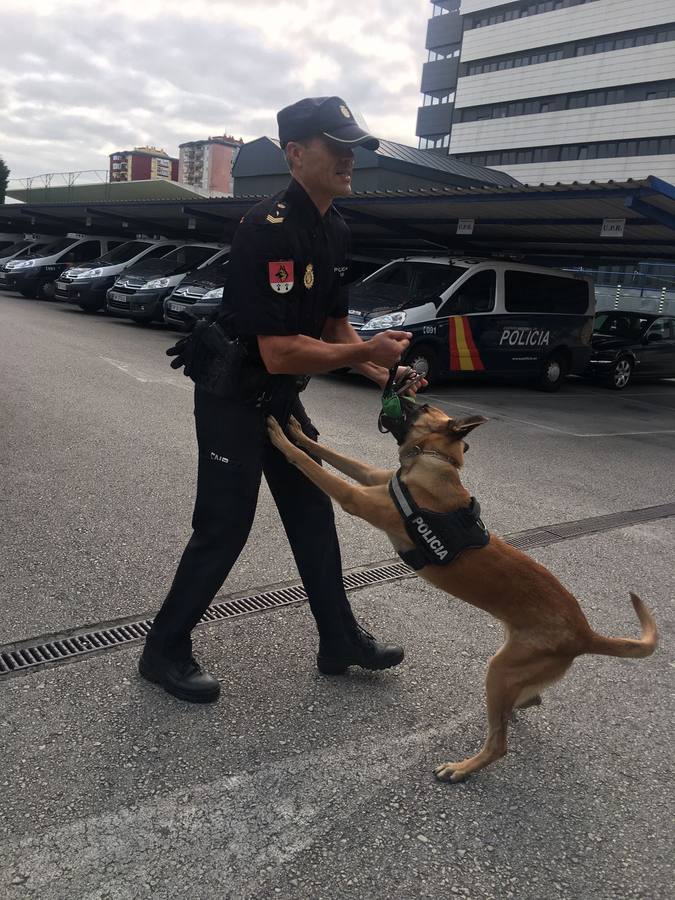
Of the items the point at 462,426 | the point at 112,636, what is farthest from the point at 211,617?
the point at 462,426

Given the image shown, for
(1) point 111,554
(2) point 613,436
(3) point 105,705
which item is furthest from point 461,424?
(2) point 613,436

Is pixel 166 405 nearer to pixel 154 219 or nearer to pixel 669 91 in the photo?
pixel 154 219

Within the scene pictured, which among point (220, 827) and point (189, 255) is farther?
point (189, 255)

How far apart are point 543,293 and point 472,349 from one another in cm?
201

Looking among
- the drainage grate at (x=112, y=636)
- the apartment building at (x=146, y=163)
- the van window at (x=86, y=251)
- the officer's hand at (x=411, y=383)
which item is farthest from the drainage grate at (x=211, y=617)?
the apartment building at (x=146, y=163)

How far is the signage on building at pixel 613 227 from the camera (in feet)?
37.9

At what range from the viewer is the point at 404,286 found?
11211 millimetres

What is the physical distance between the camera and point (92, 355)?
35.2 feet

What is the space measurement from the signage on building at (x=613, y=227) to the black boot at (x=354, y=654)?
10610 millimetres

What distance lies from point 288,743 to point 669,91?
5828 centimetres

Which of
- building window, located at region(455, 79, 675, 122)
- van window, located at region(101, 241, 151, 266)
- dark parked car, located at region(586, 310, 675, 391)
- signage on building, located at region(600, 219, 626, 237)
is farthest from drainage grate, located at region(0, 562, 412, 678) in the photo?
building window, located at region(455, 79, 675, 122)

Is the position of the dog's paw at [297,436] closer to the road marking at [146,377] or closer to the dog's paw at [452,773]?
the dog's paw at [452,773]

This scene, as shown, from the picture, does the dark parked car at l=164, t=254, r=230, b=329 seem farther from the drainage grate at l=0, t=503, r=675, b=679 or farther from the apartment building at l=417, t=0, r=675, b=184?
the apartment building at l=417, t=0, r=675, b=184

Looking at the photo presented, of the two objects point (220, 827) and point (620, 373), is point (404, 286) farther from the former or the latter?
point (220, 827)
